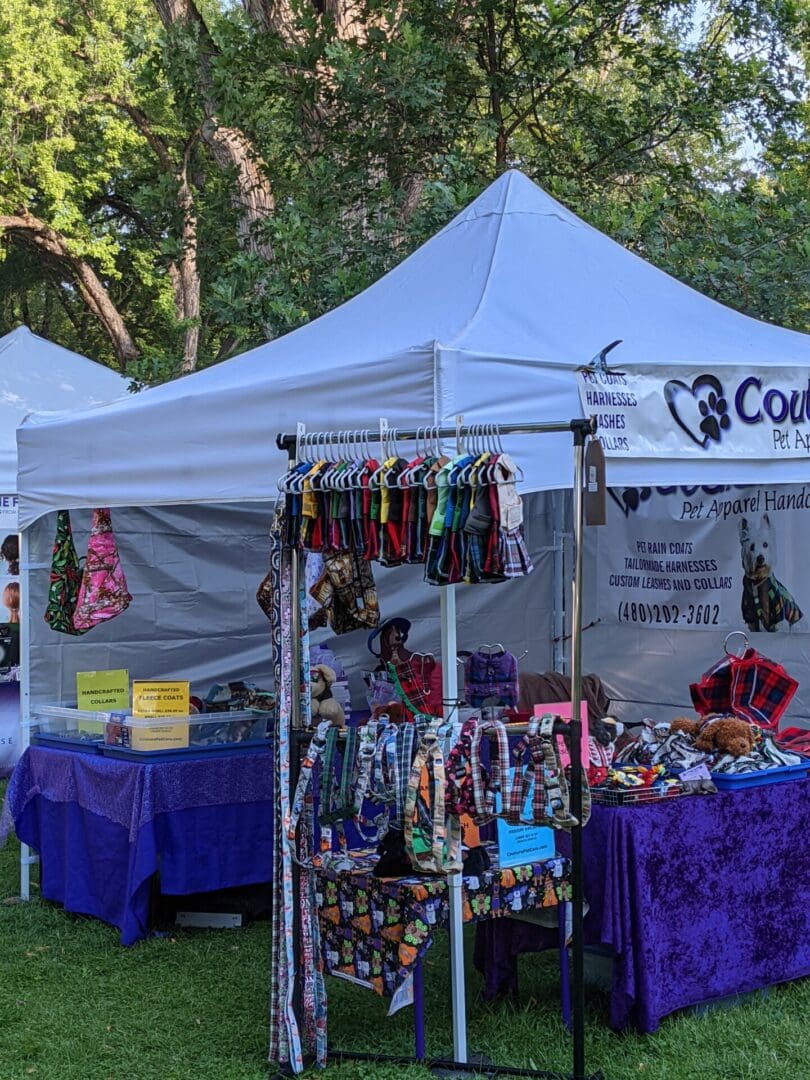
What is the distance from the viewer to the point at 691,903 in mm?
4082

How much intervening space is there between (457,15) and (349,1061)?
24.6 feet

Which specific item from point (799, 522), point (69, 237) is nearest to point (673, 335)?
point (799, 522)

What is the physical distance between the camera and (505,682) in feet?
18.2

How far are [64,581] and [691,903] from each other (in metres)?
3.39

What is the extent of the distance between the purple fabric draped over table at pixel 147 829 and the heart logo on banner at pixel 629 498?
3.26 meters

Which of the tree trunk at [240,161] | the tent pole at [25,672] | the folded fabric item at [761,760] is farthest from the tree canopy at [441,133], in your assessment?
the folded fabric item at [761,760]

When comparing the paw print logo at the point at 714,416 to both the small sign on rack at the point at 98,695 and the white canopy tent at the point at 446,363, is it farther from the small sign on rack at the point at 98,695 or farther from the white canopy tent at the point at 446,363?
the small sign on rack at the point at 98,695

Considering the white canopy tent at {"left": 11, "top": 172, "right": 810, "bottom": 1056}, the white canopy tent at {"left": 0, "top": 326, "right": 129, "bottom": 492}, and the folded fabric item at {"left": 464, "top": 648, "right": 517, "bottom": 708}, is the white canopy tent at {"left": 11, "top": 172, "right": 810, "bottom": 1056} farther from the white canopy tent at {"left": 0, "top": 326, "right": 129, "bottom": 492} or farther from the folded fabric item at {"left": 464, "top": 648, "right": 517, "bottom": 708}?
the white canopy tent at {"left": 0, "top": 326, "right": 129, "bottom": 492}

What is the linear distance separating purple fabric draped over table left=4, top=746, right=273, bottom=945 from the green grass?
276 mm

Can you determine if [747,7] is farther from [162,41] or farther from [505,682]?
[505,682]

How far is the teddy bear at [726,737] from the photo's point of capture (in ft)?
14.2

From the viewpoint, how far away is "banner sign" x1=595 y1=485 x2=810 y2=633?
7109 millimetres

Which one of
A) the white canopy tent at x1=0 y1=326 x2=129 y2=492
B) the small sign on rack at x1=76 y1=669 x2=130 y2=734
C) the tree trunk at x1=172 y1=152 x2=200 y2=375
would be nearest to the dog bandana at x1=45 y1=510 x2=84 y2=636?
the small sign on rack at x1=76 y1=669 x2=130 y2=734

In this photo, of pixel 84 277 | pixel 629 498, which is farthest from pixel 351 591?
pixel 84 277
